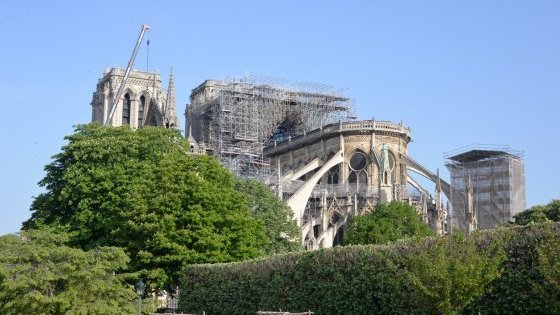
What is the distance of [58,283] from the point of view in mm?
35406

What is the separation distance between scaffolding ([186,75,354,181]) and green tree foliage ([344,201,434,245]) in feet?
52.6

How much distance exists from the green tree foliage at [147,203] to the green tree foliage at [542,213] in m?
14.5

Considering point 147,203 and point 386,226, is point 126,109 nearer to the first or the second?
point 386,226

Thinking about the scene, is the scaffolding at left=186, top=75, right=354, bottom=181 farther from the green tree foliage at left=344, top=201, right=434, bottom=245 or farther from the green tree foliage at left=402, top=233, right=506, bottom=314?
the green tree foliage at left=402, top=233, right=506, bottom=314

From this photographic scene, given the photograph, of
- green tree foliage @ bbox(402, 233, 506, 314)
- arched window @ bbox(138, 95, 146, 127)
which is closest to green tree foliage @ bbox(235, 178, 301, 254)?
green tree foliage @ bbox(402, 233, 506, 314)

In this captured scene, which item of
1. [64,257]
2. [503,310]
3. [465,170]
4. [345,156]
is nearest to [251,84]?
[345,156]

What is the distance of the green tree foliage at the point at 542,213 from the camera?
153ft

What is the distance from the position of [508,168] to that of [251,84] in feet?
90.8

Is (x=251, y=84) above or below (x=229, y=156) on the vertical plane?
above

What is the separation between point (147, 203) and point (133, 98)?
209 ft

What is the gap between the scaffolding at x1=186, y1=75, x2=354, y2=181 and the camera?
86000 mm

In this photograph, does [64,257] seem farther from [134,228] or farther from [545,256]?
[545,256]

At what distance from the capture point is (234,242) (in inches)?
1813

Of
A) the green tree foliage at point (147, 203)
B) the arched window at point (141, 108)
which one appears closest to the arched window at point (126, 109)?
the arched window at point (141, 108)
